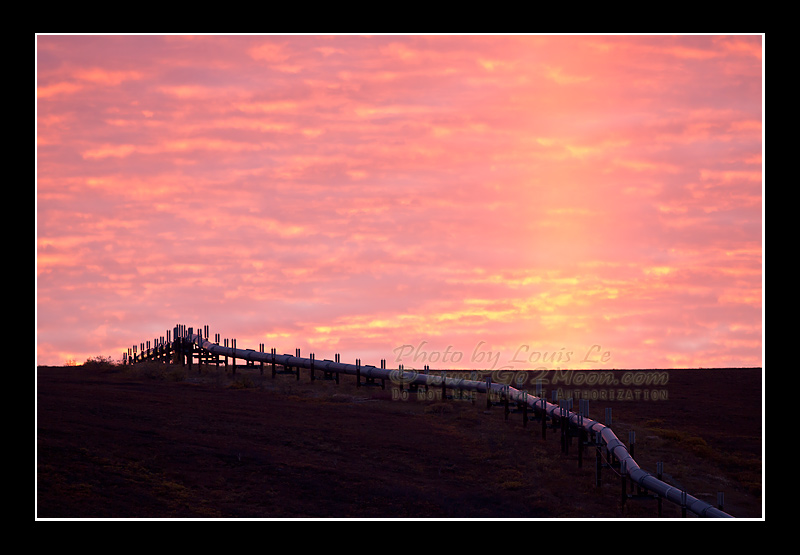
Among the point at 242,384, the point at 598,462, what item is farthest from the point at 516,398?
the point at 242,384

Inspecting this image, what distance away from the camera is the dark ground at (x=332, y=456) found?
2961cm

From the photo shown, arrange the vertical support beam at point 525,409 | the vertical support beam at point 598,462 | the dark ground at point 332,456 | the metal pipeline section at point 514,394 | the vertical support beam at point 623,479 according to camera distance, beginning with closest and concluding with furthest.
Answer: the metal pipeline section at point 514,394 < the dark ground at point 332,456 < the vertical support beam at point 623,479 < the vertical support beam at point 598,462 < the vertical support beam at point 525,409

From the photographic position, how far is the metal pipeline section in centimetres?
2897

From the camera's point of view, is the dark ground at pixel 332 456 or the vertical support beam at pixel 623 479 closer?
the dark ground at pixel 332 456

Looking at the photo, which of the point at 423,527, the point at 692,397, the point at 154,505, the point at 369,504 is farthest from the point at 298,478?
the point at 692,397

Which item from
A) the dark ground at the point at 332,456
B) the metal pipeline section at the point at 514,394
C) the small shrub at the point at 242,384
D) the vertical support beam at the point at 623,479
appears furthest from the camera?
the small shrub at the point at 242,384

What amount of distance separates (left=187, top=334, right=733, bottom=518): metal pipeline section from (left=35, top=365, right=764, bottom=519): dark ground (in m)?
1.20

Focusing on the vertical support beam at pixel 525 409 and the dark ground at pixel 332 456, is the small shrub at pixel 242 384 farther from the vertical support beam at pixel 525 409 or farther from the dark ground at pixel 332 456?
the vertical support beam at pixel 525 409

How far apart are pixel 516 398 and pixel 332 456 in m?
12.8

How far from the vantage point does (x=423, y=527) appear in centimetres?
2492

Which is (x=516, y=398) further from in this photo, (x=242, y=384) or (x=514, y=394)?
(x=242, y=384)

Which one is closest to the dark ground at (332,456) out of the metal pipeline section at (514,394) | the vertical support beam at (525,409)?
the vertical support beam at (525,409)

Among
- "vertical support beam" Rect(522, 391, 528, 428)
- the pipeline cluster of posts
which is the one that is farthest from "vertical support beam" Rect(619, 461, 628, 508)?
"vertical support beam" Rect(522, 391, 528, 428)
